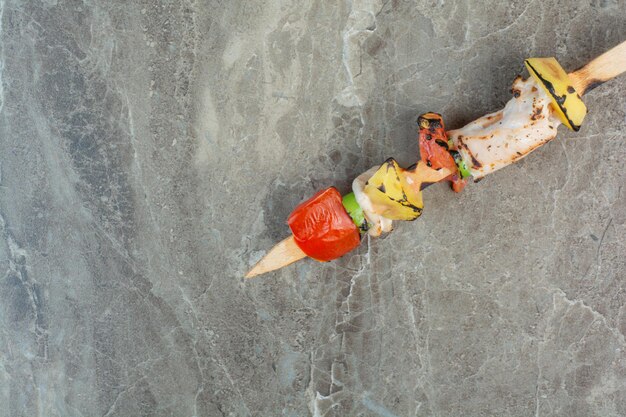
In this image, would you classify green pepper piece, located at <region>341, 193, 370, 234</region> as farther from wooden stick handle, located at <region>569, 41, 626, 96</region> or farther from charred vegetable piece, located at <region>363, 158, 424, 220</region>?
wooden stick handle, located at <region>569, 41, 626, 96</region>

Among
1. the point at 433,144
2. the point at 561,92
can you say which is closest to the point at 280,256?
the point at 433,144

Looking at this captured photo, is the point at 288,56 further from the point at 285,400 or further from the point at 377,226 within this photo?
the point at 285,400

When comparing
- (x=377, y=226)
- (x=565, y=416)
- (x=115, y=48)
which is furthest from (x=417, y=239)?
(x=115, y=48)

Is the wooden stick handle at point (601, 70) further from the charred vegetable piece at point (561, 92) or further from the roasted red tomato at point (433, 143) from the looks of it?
the roasted red tomato at point (433, 143)

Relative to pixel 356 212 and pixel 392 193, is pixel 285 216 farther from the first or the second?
pixel 392 193

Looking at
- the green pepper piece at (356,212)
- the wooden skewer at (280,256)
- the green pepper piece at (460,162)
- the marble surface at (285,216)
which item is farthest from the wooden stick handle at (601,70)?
the wooden skewer at (280,256)
